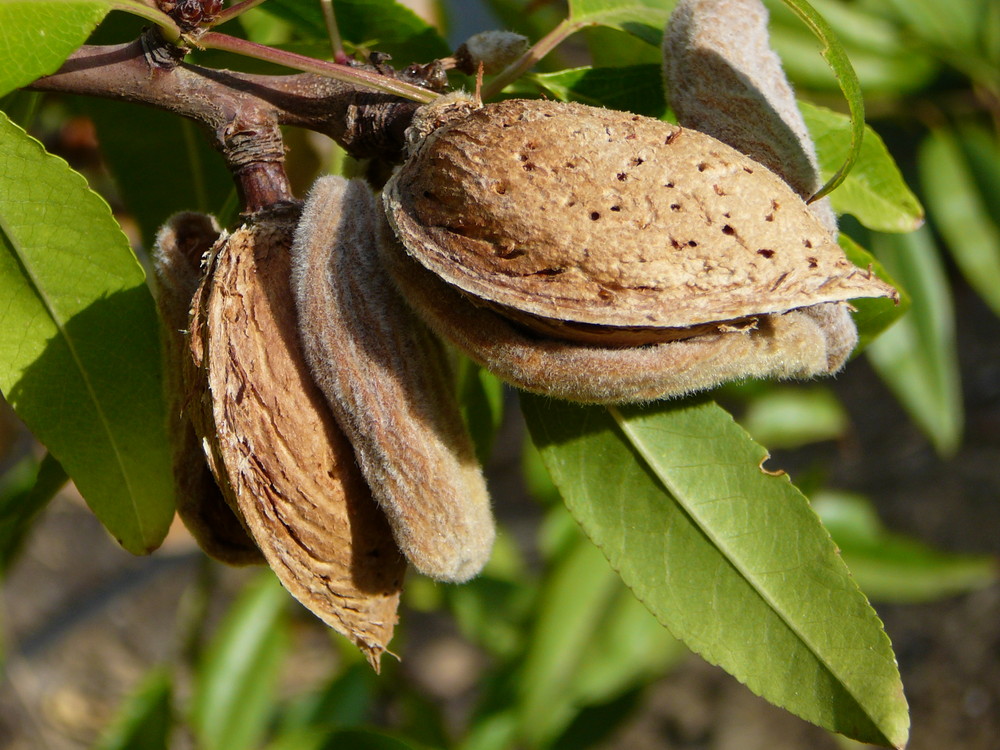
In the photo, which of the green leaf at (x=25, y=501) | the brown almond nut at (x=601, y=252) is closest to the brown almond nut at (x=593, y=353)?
the brown almond nut at (x=601, y=252)

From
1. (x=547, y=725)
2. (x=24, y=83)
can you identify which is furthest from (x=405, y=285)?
(x=547, y=725)

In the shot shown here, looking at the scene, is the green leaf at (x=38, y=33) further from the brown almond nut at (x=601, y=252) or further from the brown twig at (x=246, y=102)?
the brown almond nut at (x=601, y=252)

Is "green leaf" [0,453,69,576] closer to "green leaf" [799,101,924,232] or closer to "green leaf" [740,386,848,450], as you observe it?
"green leaf" [799,101,924,232]

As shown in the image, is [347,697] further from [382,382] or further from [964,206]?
[964,206]

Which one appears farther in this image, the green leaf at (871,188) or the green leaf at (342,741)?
the green leaf at (342,741)

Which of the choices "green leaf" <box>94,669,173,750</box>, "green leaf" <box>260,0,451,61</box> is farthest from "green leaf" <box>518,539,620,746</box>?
"green leaf" <box>260,0,451,61</box>

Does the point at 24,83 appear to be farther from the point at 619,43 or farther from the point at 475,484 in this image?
the point at 619,43

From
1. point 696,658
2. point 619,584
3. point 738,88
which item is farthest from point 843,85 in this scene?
point 696,658

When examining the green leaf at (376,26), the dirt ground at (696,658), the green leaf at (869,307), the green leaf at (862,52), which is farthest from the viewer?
the dirt ground at (696,658)
